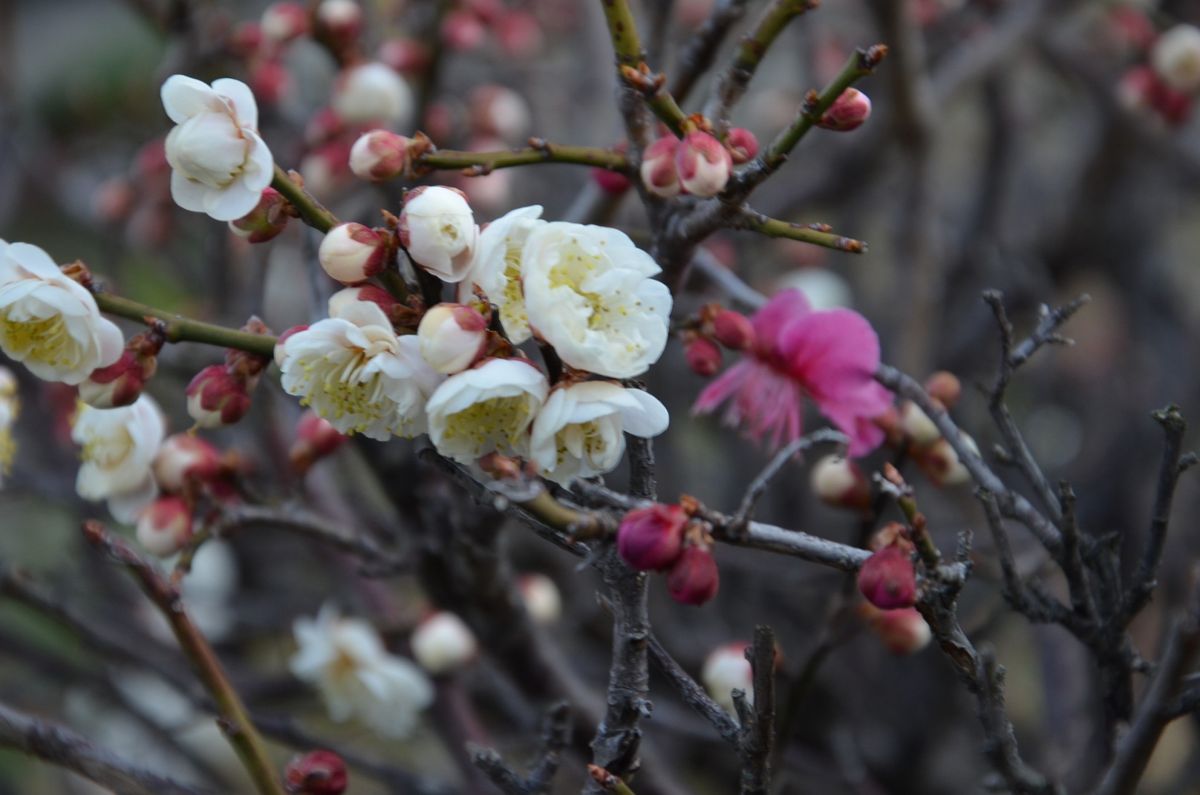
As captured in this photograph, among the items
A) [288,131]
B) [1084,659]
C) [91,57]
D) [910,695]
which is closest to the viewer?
[1084,659]

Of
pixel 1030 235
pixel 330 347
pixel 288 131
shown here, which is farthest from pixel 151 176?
pixel 1030 235

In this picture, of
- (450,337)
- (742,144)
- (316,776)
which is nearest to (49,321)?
(450,337)

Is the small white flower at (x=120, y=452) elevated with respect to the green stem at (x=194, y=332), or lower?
lower

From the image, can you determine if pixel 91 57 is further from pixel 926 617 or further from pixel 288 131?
pixel 926 617

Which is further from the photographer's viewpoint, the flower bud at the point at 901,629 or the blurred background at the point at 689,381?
the blurred background at the point at 689,381

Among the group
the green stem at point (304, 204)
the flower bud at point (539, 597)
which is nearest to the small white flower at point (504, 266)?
the green stem at point (304, 204)

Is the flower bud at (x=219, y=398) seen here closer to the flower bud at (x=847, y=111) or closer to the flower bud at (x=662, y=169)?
the flower bud at (x=662, y=169)

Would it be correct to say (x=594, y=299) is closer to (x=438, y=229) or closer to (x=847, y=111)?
(x=438, y=229)
